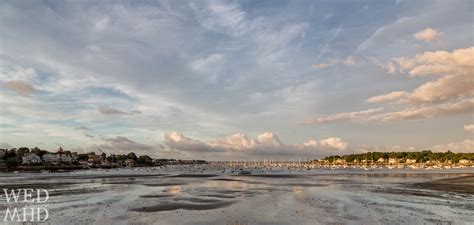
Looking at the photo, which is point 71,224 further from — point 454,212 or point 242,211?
point 454,212

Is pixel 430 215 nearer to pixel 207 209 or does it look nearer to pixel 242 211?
pixel 242 211

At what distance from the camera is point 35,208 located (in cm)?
3434

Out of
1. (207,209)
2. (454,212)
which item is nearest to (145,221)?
(207,209)

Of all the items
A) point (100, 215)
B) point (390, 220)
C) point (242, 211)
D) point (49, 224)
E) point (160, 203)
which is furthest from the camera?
point (160, 203)

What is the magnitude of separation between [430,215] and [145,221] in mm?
22909

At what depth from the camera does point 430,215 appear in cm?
3053

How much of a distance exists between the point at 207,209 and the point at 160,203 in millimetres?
7077

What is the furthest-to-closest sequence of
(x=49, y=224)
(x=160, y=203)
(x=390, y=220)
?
(x=160, y=203), (x=390, y=220), (x=49, y=224)

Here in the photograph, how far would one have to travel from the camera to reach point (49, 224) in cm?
2625

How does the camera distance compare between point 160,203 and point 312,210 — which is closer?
point 312,210

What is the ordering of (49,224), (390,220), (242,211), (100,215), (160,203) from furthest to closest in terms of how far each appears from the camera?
(160,203), (242,211), (100,215), (390,220), (49,224)

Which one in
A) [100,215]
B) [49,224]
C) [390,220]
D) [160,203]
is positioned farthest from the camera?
[160,203]

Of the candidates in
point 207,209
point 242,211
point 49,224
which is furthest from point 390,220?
point 49,224

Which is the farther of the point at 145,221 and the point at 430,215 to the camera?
the point at 430,215
